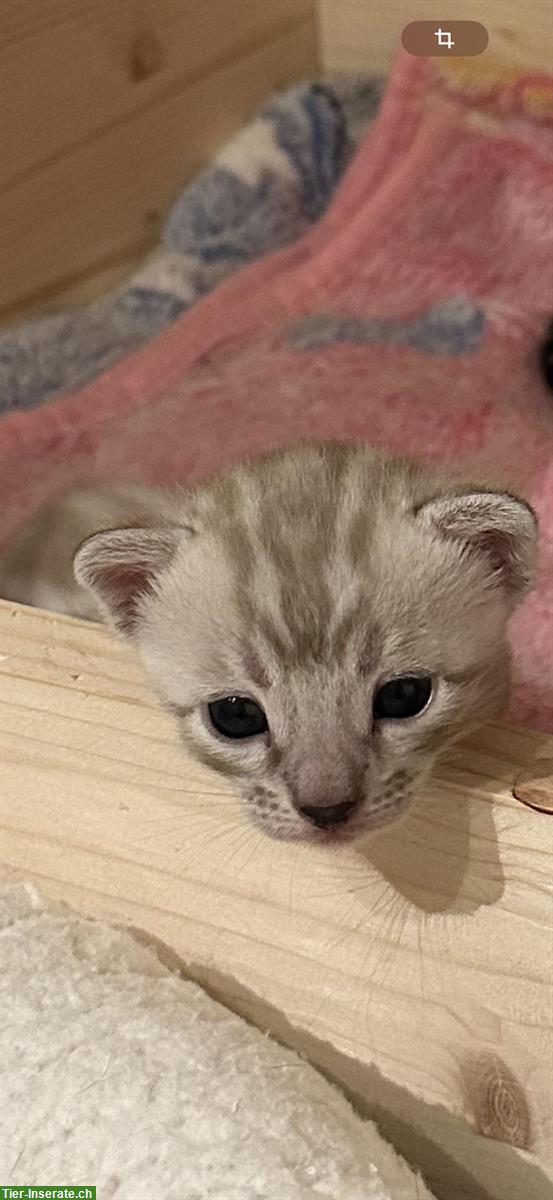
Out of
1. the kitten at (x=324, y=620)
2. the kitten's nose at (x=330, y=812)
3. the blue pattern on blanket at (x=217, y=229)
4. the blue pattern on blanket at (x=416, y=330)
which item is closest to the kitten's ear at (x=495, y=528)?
the kitten at (x=324, y=620)

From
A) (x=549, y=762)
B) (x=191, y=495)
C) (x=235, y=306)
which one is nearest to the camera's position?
(x=549, y=762)

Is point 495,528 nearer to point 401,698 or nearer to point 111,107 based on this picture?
point 401,698

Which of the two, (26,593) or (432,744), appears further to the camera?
(26,593)

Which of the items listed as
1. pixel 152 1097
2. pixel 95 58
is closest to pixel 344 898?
pixel 152 1097

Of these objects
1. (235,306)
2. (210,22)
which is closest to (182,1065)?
(235,306)

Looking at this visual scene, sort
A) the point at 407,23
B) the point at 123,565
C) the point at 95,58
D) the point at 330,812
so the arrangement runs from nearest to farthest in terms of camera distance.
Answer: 1. the point at 330,812
2. the point at 123,565
3. the point at 95,58
4. the point at 407,23

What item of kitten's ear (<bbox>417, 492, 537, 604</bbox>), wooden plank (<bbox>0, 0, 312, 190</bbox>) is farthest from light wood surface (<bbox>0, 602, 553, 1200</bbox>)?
wooden plank (<bbox>0, 0, 312, 190</bbox>)

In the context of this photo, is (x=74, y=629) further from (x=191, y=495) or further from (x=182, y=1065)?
(x=182, y=1065)
